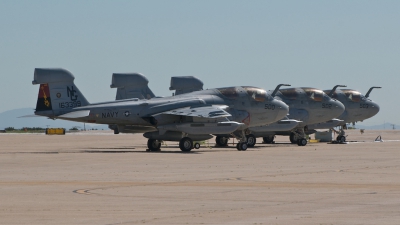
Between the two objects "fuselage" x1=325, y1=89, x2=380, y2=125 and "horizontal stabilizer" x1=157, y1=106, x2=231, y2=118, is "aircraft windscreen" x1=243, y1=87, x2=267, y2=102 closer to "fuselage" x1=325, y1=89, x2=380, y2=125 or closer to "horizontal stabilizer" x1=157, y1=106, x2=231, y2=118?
"horizontal stabilizer" x1=157, y1=106, x2=231, y2=118

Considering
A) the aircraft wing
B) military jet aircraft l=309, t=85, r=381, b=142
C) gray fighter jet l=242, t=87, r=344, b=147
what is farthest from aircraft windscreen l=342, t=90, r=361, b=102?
the aircraft wing

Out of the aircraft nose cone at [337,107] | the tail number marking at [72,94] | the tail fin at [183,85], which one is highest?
the tail fin at [183,85]

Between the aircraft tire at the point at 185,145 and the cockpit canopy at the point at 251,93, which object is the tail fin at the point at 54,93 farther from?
the cockpit canopy at the point at 251,93

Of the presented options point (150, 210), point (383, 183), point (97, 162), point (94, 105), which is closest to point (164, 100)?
point (94, 105)

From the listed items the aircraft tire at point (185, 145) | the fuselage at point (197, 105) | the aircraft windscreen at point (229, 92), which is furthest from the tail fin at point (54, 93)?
the aircraft windscreen at point (229, 92)

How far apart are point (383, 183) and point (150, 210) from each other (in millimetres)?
8236

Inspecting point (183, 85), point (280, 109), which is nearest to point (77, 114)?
point (280, 109)

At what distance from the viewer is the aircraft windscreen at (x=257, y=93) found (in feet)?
145

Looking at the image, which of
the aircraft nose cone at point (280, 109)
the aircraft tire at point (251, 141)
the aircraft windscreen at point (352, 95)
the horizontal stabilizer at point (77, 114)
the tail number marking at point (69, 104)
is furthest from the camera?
the aircraft windscreen at point (352, 95)

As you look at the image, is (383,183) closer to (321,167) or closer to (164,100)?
(321,167)

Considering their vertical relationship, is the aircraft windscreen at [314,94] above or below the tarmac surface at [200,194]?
→ above

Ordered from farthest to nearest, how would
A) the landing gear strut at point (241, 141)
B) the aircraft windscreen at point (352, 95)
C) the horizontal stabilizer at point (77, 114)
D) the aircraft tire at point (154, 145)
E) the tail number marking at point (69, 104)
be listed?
the aircraft windscreen at point (352, 95) → the landing gear strut at point (241, 141) → the aircraft tire at point (154, 145) → the tail number marking at point (69, 104) → the horizontal stabilizer at point (77, 114)

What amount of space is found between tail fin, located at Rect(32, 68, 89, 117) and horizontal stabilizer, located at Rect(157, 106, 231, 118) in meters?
5.35

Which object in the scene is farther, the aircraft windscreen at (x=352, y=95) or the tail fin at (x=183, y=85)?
the aircraft windscreen at (x=352, y=95)
